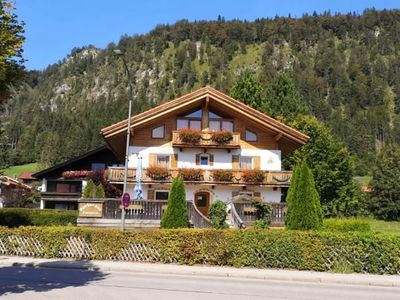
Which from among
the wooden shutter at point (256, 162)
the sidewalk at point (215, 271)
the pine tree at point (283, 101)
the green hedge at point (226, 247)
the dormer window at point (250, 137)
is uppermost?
the pine tree at point (283, 101)

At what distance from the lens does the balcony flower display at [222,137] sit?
116 ft

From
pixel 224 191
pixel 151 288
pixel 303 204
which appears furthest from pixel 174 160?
pixel 151 288

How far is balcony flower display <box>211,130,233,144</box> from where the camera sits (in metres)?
35.3

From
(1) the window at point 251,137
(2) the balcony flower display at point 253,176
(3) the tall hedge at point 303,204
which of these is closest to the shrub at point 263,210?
(3) the tall hedge at point 303,204

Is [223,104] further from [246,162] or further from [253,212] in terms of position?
[253,212]

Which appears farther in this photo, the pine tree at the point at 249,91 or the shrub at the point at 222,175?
the pine tree at the point at 249,91

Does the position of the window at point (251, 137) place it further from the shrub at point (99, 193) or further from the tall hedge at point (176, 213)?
the tall hedge at point (176, 213)

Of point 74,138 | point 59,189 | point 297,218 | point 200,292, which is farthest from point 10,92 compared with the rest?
point 74,138

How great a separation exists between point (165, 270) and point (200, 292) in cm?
416

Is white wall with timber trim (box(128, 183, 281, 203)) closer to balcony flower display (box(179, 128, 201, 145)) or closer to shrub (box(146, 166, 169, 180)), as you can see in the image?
shrub (box(146, 166, 169, 180))

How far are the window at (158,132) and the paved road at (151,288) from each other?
68.6ft

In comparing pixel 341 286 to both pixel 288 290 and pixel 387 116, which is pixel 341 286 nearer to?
pixel 288 290

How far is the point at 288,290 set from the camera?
44.0 feet

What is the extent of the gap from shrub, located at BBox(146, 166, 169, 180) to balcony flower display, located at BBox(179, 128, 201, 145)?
2677mm
